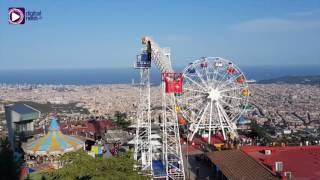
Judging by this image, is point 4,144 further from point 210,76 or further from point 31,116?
point 210,76

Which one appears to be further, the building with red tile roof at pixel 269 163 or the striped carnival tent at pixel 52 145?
the striped carnival tent at pixel 52 145

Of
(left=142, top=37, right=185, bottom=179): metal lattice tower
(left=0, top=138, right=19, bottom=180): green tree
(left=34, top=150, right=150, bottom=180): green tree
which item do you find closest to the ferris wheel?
(left=142, top=37, right=185, bottom=179): metal lattice tower

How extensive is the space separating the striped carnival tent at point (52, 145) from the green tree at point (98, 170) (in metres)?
7.33

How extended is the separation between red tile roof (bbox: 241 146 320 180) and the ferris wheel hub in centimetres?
1132

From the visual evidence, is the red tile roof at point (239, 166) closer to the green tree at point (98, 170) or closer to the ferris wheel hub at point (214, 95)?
the green tree at point (98, 170)

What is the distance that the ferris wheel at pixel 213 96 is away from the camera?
38.6m

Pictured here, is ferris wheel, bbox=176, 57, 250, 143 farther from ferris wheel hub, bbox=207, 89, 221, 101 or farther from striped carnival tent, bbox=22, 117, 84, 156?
striped carnival tent, bbox=22, 117, 84, 156

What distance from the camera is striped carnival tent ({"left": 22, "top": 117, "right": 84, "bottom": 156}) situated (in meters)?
26.2

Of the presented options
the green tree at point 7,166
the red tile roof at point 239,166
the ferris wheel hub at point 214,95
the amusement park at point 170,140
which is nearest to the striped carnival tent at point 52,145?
the amusement park at point 170,140

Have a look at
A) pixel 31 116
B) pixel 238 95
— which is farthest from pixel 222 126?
pixel 31 116

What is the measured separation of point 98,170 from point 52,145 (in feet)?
30.2

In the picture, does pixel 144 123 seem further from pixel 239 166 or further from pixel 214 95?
pixel 214 95

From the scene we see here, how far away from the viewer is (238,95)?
39.6m

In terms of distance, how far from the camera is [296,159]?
23.2m
